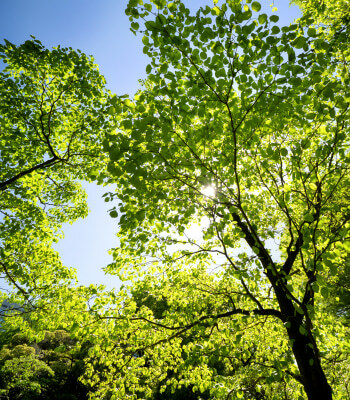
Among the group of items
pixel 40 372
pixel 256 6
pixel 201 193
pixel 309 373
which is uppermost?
pixel 256 6

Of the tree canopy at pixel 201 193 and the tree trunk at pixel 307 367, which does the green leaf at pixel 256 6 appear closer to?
the tree canopy at pixel 201 193

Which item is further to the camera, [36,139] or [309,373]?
[36,139]

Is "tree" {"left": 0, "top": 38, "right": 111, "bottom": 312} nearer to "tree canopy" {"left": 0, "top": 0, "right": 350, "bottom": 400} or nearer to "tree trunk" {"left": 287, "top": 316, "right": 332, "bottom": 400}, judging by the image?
"tree canopy" {"left": 0, "top": 0, "right": 350, "bottom": 400}

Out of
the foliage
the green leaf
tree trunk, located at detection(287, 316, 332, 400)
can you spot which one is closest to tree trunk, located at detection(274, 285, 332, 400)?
tree trunk, located at detection(287, 316, 332, 400)

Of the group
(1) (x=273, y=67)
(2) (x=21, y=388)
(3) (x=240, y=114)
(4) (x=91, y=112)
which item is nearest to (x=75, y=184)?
(4) (x=91, y=112)

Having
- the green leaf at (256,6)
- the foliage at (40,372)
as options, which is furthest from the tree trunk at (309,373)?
the foliage at (40,372)

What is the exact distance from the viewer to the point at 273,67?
9.11 feet

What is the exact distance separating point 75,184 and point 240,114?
27.9 feet

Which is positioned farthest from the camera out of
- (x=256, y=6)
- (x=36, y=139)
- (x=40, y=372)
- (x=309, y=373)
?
(x=40, y=372)

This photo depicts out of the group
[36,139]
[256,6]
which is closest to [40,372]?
[36,139]

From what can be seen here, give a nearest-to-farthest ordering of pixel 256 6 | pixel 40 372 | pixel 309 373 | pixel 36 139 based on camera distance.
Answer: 1. pixel 256 6
2. pixel 309 373
3. pixel 36 139
4. pixel 40 372

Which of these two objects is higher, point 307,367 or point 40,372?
point 307,367

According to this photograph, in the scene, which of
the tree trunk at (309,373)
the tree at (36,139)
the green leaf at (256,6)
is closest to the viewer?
the green leaf at (256,6)

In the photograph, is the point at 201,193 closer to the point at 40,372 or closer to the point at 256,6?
the point at 256,6
